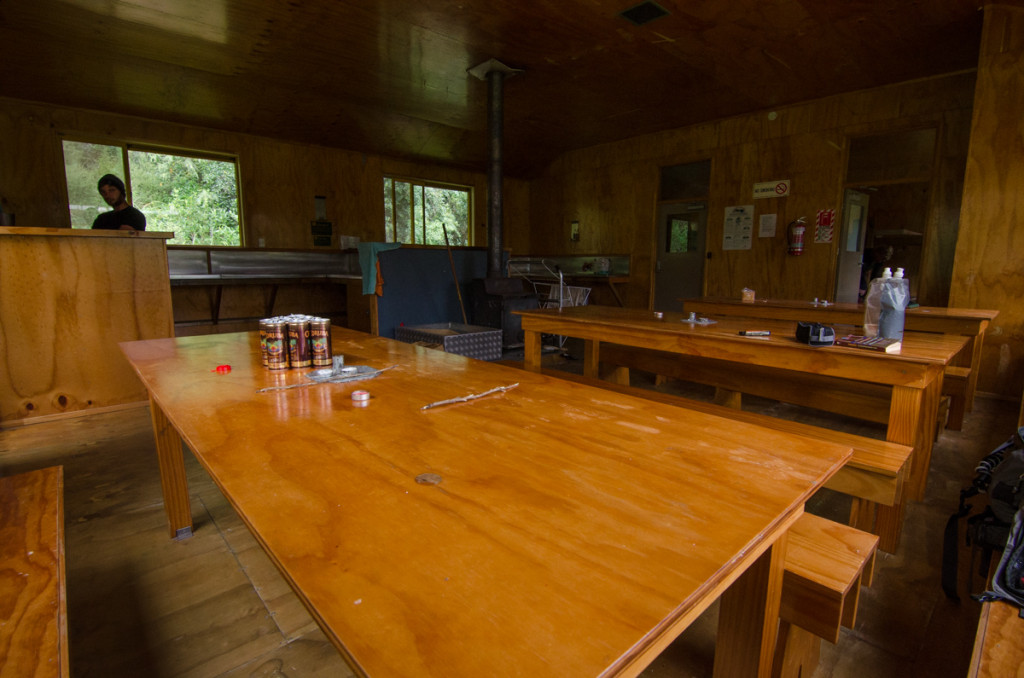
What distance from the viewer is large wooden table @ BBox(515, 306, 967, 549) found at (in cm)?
162

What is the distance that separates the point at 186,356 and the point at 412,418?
1126mm

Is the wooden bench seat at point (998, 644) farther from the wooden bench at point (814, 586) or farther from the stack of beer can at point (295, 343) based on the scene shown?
the stack of beer can at point (295, 343)

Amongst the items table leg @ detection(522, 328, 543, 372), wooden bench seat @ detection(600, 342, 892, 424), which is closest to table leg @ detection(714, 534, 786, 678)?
wooden bench seat @ detection(600, 342, 892, 424)

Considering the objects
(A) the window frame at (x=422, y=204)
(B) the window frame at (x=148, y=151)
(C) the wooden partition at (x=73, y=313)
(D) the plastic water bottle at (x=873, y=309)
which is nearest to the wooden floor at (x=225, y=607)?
(D) the plastic water bottle at (x=873, y=309)

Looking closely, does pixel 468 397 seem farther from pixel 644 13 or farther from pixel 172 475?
pixel 644 13

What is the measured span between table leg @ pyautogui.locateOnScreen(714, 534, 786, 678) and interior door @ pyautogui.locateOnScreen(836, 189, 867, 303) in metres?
5.87

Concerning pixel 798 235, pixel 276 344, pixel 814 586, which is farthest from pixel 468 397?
pixel 798 235

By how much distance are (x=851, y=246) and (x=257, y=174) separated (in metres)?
7.34

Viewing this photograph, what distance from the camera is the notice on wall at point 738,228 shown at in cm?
619

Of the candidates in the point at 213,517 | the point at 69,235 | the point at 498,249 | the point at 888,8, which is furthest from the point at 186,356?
the point at 888,8

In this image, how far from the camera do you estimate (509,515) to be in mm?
631

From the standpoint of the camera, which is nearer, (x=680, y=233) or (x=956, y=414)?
(x=956, y=414)

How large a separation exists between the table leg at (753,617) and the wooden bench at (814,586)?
8cm

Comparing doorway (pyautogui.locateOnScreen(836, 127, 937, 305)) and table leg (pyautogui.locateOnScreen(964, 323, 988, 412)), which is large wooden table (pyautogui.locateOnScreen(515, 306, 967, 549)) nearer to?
table leg (pyautogui.locateOnScreen(964, 323, 988, 412))
